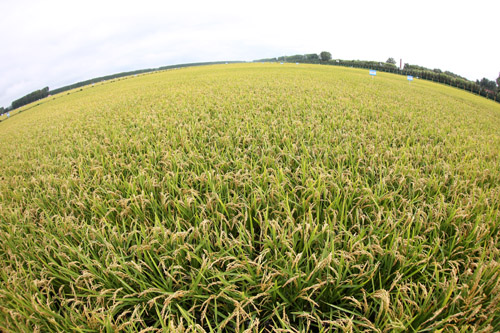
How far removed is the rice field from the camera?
58.2 inches

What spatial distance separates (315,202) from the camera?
2215 millimetres

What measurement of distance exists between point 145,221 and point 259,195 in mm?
1199

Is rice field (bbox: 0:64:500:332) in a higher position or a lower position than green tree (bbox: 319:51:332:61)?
lower

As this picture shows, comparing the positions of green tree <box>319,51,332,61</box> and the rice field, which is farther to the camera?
green tree <box>319,51,332,61</box>

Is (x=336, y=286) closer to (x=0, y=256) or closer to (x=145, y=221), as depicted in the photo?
(x=145, y=221)

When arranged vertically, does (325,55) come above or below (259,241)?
above

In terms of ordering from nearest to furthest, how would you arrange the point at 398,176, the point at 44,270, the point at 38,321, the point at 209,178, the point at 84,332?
the point at 84,332 < the point at 38,321 < the point at 44,270 < the point at 209,178 < the point at 398,176

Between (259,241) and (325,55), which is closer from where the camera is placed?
(259,241)

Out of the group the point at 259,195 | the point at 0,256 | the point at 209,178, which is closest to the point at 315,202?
the point at 259,195

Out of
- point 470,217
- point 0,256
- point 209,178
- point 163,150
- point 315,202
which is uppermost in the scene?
point 163,150

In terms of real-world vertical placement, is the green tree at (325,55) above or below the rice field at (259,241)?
above

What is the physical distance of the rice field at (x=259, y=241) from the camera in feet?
4.85

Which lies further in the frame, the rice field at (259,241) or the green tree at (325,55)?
the green tree at (325,55)

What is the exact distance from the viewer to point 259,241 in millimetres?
1803
